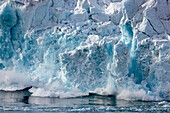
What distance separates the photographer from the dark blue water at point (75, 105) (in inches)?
345

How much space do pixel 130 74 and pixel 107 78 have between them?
2.37 ft

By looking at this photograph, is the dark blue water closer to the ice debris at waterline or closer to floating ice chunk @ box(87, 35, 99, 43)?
the ice debris at waterline

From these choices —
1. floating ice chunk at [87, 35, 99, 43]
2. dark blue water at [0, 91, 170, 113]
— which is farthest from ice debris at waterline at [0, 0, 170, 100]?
dark blue water at [0, 91, 170, 113]

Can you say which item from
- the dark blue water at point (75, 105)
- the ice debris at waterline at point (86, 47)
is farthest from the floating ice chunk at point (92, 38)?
the dark blue water at point (75, 105)

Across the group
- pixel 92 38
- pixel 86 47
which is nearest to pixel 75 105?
pixel 86 47

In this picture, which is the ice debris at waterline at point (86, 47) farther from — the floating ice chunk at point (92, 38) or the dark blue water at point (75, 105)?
the dark blue water at point (75, 105)

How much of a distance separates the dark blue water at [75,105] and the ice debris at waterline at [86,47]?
513 mm

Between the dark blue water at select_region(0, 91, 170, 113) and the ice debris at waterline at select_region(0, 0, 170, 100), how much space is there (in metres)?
0.51

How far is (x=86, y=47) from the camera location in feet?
35.8

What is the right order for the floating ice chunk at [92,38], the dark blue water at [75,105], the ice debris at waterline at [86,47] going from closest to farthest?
the dark blue water at [75,105] → the ice debris at waterline at [86,47] → the floating ice chunk at [92,38]

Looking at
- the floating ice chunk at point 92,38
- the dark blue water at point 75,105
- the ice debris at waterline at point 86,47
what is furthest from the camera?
the floating ice chunk at point 92,38

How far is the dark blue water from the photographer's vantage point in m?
8.77

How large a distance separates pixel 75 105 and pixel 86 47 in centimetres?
218

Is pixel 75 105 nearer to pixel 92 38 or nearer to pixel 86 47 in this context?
pixel 86 47
